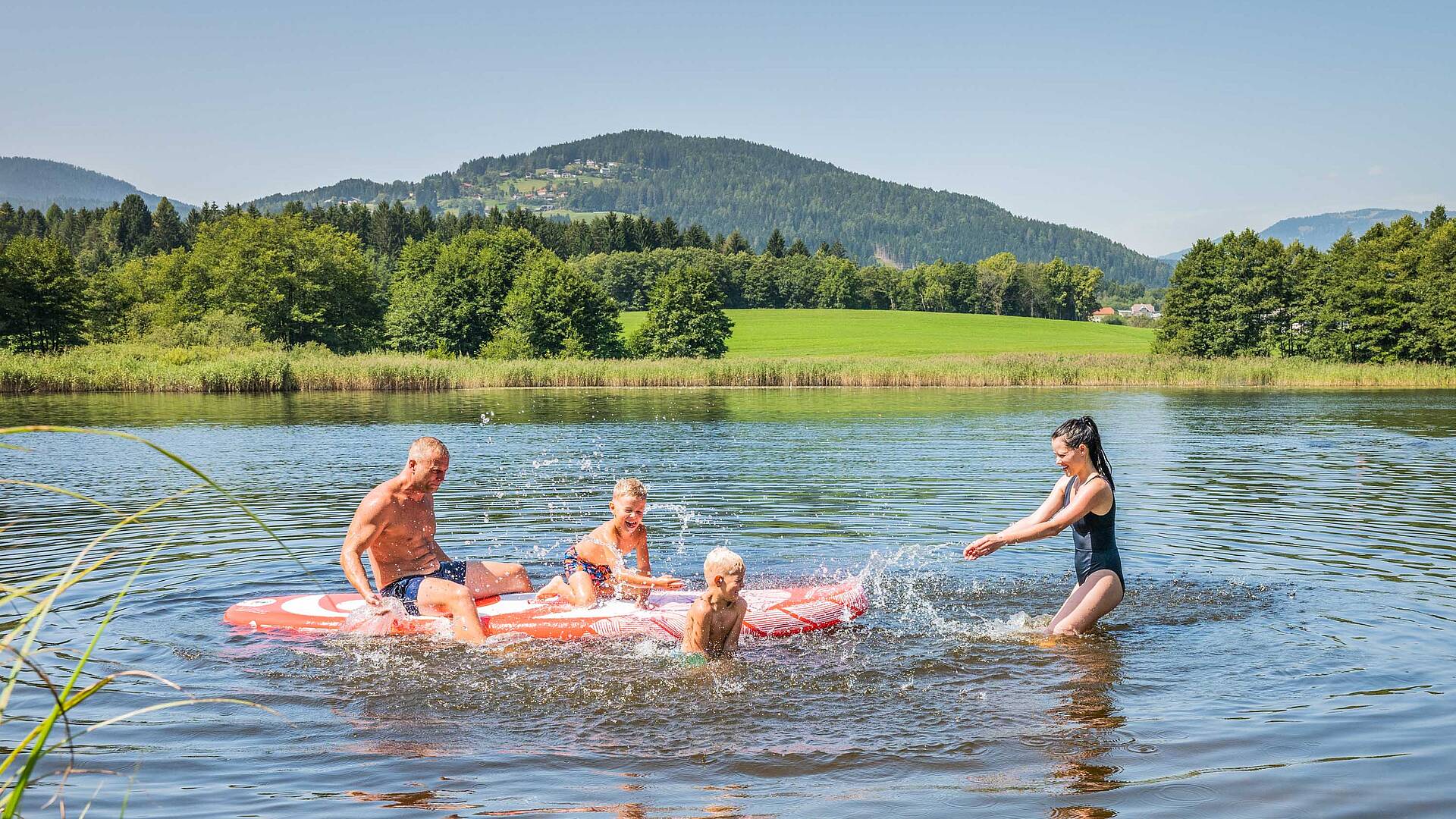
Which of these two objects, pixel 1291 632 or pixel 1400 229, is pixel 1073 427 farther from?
pixel 1400 229

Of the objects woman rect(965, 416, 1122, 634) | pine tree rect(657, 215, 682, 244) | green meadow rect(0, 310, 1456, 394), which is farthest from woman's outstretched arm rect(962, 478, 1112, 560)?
pine tree rect(657, 215, 682, 244)

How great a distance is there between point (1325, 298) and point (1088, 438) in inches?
2771

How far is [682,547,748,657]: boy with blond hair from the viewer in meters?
7.82

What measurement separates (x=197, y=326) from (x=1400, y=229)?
69862mm

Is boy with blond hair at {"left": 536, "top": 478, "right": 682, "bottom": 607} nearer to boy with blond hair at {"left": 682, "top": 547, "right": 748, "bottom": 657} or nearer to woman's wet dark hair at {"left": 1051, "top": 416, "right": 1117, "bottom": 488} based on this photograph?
boy with blond hair at {"left": 682, "top": 547, "right": 748, "bottom": 657}

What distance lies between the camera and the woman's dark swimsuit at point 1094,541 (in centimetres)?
862

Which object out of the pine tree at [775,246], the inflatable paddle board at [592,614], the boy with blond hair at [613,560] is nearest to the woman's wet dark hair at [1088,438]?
the inflatable paddle board at [592,614]

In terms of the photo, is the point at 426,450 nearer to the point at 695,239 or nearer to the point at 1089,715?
the point at 1089,715

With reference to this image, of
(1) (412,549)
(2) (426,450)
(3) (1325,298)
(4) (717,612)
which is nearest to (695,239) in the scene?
(3) (1325,298)

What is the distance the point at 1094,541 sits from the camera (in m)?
8.66

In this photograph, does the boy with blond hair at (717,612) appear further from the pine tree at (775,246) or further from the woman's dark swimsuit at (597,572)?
the pine tree at (775,246)

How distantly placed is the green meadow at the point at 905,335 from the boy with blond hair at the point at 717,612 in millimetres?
69667

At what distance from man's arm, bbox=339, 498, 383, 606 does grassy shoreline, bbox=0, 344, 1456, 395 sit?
130 feet

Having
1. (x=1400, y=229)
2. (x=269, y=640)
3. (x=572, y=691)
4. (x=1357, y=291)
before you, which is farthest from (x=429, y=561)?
(x=1400, y=229)
